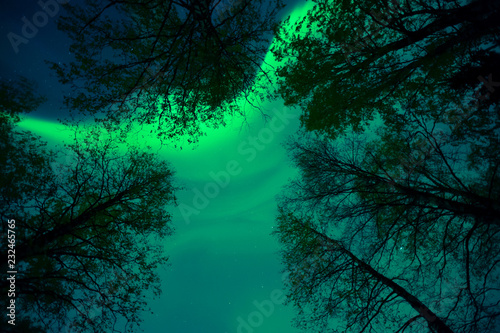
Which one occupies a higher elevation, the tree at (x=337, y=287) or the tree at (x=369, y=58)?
the tree at (x=369, y=58)

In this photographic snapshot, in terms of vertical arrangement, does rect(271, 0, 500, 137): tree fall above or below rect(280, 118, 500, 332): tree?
above

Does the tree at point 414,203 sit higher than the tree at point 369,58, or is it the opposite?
the tree at point 369,58

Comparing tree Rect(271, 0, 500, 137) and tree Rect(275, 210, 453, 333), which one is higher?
tree Rect(271, 0, 500, 137)

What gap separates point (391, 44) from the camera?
5.17 metres

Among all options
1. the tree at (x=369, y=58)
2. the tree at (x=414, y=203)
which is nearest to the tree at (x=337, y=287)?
the tree at (x=414, y=203)

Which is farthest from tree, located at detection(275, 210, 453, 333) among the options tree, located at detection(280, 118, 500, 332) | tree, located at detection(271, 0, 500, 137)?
→ tree, located at detection(271, 0, 500, 137)

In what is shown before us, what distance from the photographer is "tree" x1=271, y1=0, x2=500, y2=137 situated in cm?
490

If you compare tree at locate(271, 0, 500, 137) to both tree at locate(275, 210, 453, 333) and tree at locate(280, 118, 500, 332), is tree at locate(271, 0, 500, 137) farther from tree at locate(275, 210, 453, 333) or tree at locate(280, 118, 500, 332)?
tree at locate(275, 210, 453, 333)

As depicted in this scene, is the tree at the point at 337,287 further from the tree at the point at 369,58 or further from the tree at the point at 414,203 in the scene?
the tree at the point at 369,58

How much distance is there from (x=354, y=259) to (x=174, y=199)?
20.3ft

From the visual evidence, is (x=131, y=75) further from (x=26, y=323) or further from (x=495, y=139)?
(x=26, y=323)

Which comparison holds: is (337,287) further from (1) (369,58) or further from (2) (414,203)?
(1) (369,58)

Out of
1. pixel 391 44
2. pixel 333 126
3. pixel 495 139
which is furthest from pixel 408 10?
pixel 495 139

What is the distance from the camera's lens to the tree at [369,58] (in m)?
4.90
